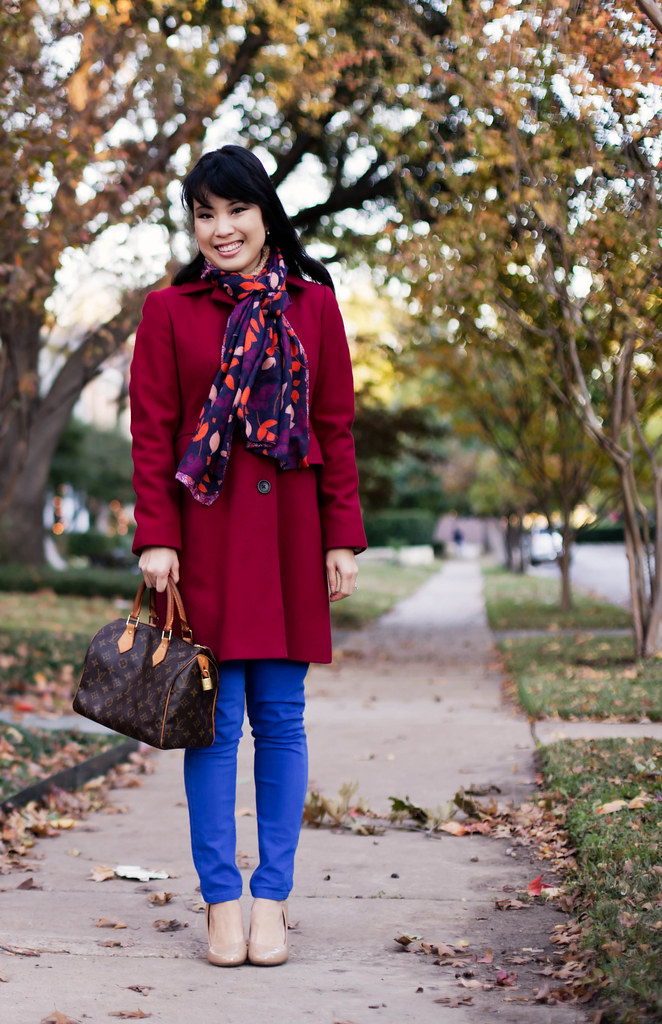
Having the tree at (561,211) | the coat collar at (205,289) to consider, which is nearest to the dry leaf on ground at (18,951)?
the coat collar at (205,289)

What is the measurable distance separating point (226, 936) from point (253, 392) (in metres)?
1.42

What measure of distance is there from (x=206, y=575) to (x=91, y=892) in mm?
1392

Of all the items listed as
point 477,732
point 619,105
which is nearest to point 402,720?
point 477,732

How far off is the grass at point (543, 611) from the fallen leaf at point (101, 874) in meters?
9.82

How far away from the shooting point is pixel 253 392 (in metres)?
2.96

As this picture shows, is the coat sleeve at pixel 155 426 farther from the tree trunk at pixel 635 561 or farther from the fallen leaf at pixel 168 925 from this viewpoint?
the tree trunk at pixel 635 561

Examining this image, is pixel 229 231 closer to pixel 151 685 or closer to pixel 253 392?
pixel 253 392

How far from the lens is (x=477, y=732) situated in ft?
21.7

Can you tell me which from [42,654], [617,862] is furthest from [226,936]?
[42,654]

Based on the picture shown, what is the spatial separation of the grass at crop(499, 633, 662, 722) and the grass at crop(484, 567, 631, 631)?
2317 millimetres

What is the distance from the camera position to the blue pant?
9.62 ft

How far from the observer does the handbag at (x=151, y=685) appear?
2.81 meters

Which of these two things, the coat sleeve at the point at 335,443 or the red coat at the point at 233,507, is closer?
the red coat at the point at 233,507

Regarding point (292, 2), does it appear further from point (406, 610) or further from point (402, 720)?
point (406, 610)
